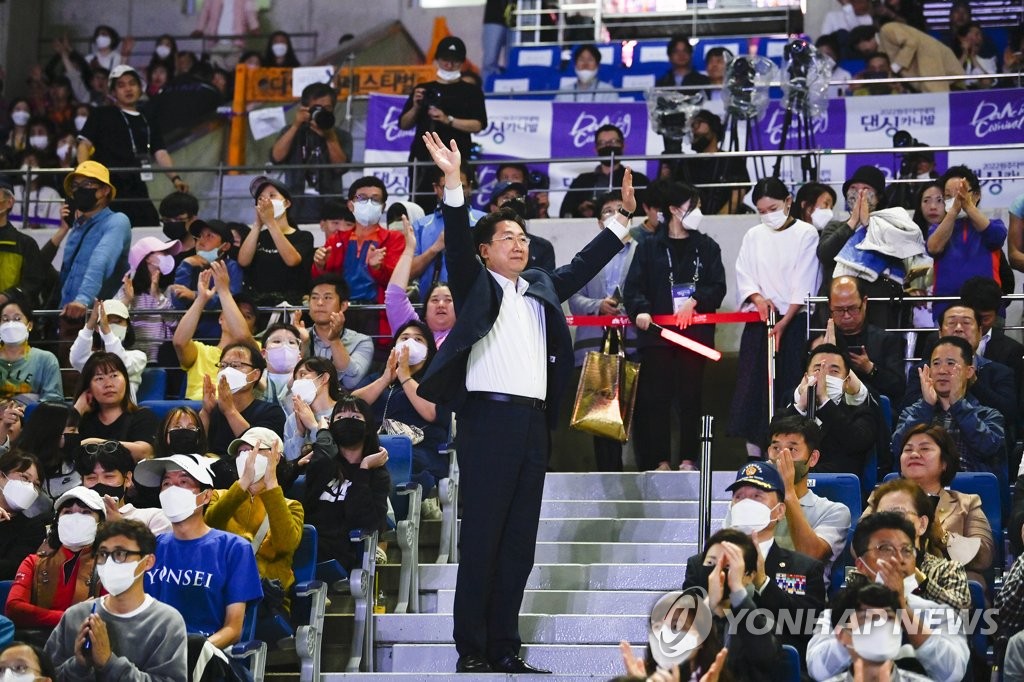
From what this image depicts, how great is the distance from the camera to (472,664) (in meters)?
6.89

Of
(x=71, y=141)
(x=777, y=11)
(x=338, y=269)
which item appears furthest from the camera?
(x=777, y=11)

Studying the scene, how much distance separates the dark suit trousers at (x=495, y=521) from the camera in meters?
6.92

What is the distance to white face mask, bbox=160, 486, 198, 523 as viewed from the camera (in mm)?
6887

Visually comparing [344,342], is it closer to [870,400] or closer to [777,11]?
[870,400]

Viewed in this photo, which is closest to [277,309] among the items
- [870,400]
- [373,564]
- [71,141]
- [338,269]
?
[338,269]

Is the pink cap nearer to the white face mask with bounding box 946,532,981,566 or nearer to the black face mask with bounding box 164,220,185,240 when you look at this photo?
the black face mask with bounding box 164,220,185,240

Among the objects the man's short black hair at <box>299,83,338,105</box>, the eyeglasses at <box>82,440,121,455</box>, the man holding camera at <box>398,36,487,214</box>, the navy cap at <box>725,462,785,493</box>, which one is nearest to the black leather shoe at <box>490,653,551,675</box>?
the navy cap at <box>725,462,785,493</box>

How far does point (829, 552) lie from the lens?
6.97 m

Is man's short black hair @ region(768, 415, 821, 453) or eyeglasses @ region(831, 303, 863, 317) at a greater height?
eyeglasses @ region(831, 303, 863, 317)

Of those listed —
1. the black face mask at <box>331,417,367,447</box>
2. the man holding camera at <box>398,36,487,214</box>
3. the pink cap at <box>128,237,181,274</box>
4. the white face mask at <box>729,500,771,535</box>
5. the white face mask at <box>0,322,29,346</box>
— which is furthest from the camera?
the man holding camera at <box>398,36,487,214</box>

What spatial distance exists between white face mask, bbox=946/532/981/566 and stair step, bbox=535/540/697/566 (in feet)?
4.78

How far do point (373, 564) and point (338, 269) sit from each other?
3.08m

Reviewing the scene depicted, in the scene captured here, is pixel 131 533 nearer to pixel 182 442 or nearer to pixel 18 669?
pixel 18 669

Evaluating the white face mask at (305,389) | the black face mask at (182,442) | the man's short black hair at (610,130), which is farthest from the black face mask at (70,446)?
the man's short black hair at (610,130)
